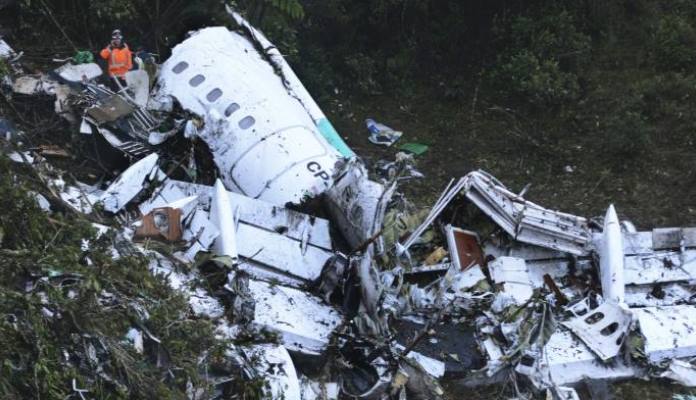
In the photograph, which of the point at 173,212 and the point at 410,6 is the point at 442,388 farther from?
the point at 410,6

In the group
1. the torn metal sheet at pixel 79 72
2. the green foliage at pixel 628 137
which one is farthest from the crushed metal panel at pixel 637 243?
A: the torn metal sheet at pixel 79 72

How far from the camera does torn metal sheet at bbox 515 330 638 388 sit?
781 cm

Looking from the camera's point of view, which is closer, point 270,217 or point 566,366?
point 566,366

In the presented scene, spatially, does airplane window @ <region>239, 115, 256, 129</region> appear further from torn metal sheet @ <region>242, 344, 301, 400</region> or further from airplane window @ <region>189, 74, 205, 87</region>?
torn metal sheet @ <region>242, 344, 301, 400</region>

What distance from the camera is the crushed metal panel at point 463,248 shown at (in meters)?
9.02

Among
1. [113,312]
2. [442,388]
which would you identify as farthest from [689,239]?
[113,312]

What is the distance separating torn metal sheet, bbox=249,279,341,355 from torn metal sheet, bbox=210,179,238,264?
0.41 metres

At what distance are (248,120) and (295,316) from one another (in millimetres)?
3043

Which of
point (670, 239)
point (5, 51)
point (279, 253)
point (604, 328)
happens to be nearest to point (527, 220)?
point (604, 328)

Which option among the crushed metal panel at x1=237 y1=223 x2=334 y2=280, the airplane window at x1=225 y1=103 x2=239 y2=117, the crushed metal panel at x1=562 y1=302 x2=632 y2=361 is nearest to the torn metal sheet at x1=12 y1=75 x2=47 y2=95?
the airplane window at x1=225 y1=103 x2=239 y2=117

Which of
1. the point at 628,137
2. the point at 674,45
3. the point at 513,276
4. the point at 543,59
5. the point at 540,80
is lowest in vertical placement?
the point at 513,276

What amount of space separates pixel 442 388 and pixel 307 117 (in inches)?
171

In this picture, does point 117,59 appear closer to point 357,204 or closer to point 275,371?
point 357,204

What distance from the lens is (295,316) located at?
784 centimetres
